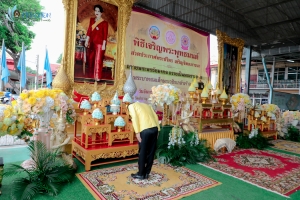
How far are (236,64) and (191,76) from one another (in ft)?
8.92

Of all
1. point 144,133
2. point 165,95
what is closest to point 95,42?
point 165,95

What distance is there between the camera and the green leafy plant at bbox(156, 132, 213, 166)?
133 inches

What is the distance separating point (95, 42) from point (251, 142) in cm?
456

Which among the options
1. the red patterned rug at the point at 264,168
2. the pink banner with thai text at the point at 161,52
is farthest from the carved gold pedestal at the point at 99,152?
the pink banner with thai text at the point at 161,52

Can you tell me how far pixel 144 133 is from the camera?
Result: 8.48 ft

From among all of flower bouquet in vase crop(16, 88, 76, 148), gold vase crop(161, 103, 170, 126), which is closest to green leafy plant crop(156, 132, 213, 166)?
gold vase crop(161, 103, 170, 126)

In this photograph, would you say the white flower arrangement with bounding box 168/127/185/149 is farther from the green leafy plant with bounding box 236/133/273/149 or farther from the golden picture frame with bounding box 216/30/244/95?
the golden picture frame with bounding box 216/30/244/95

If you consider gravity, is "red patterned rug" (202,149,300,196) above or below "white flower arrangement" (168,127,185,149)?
below

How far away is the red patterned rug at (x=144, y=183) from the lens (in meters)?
2.24

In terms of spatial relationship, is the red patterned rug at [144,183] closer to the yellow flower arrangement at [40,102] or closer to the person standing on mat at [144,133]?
the person standing on mat at [144,133]

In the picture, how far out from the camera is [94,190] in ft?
7.52

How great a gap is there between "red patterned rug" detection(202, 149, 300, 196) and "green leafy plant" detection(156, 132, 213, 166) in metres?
0.21

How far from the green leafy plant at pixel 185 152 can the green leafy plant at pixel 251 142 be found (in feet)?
5.21

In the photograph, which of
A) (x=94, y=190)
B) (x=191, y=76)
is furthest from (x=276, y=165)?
(x=191, y=76)
